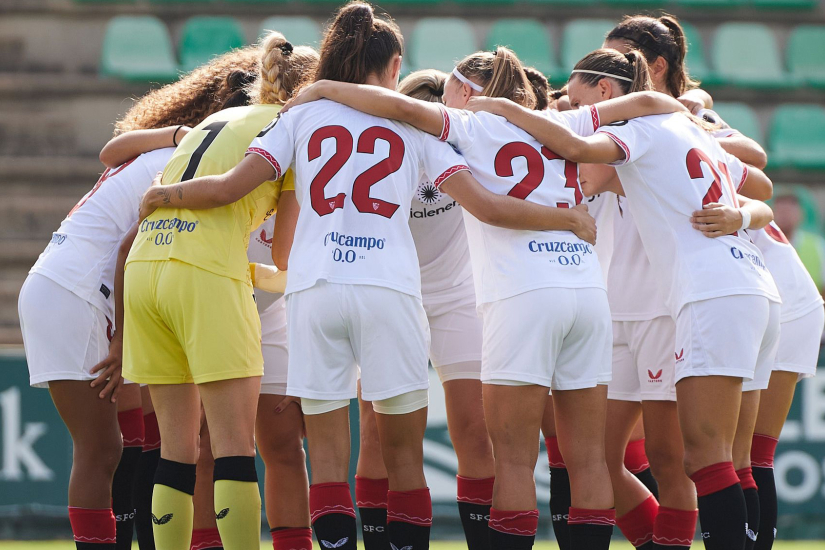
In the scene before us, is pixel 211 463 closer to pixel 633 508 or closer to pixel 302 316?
pixel 302 316

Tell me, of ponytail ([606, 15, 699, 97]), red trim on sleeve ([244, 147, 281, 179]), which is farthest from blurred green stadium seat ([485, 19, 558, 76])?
red trim on sleeve ([244, 147, 281, 179])

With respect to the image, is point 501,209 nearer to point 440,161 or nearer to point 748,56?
point 440,161

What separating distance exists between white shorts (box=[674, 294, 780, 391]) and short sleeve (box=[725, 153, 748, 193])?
0.70 metres

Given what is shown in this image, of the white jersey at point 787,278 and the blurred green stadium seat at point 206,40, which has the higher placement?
the blurred green stadium seat at point 206,40

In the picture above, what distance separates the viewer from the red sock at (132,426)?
427cm

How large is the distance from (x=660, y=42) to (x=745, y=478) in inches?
74.4

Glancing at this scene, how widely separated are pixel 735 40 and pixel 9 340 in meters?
8.44

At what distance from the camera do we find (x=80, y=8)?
1091 cm

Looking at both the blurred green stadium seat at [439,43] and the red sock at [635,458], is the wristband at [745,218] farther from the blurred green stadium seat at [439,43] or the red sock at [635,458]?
the blurred green stadium seat at [439,43]

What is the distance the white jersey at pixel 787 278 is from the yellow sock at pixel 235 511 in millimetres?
2356

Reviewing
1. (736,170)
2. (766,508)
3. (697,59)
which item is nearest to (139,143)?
(736,170)

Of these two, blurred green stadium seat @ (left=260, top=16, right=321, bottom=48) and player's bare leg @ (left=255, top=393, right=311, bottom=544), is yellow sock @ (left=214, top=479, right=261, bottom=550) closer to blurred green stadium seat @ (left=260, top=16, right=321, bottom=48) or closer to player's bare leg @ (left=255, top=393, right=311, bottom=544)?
player's bare leg @ (left=255, top=393, right=311, bottom=544)

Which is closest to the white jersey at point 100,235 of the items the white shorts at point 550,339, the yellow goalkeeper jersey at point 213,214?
the yellow goalkeeper jersey at point 213,214

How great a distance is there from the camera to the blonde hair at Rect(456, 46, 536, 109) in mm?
3777
